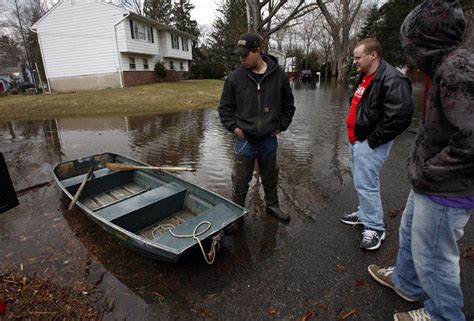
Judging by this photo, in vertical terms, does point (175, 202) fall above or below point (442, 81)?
below

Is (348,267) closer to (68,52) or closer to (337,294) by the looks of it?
(337,294)

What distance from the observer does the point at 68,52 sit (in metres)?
23.1

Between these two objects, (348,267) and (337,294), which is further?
(348,267)

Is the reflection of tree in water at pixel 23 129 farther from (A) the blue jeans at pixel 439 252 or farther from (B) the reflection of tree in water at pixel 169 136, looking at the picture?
(A) the blue jeans at pixel 439 252

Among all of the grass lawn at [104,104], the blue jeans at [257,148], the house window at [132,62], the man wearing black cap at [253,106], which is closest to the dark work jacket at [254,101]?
the man wearing black cap at [253,106]

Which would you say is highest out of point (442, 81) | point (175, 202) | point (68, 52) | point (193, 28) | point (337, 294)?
point (193, 28)

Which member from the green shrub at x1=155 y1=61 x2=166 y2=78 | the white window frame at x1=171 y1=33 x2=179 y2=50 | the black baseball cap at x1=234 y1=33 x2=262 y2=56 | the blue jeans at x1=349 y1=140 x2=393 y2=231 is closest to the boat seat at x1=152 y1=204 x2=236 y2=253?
the blue jeans at x1=349 y1=140 x2=393 y2=231

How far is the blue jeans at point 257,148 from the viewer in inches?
137

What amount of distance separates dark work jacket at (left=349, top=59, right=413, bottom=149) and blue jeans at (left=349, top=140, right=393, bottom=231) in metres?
0.12

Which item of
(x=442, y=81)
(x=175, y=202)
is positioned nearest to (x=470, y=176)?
(x=442, y=81)

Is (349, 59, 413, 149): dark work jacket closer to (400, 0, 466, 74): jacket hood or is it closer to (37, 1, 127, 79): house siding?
(400, 0, 466, 74): jacket hood

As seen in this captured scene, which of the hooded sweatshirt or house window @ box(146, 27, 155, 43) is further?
house window @ box(146, 27, 155, 43)

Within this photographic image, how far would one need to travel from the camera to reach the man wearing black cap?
3.24 m

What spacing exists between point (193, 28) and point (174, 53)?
12.4 meters
